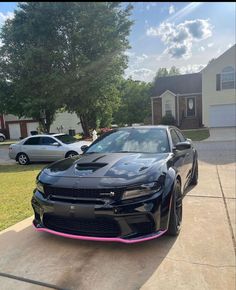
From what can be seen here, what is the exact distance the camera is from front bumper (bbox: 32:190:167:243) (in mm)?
3289

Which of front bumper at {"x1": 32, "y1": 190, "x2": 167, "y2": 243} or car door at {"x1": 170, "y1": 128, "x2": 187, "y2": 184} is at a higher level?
car door at {"x1": 170, "y1": 128, "x2": 187, "y2": 184}

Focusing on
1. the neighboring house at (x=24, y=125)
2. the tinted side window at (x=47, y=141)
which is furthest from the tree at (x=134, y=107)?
the tinted side window at (x=47, y=141)

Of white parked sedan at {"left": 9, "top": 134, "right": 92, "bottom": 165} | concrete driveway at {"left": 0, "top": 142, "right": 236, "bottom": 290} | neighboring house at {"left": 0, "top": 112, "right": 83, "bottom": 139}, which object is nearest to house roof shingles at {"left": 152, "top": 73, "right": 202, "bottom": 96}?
neighboring house at {"left": 0, "top": 112, "right": 83, "bottom": 139}

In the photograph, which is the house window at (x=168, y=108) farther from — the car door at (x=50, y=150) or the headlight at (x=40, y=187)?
the headlight at (x=40, y=187)

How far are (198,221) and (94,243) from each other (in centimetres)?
173

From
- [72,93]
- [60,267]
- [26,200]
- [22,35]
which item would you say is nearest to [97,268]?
[60,267]

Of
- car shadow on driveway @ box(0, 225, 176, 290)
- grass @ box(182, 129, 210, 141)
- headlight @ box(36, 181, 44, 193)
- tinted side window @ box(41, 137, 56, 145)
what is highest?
headlight @ box(36, 181, 44, 193)

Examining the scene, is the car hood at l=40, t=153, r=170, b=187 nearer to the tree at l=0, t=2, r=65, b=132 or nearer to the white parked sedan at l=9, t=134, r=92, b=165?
the white parked sedan at l=9, t=134, r=92, b=165

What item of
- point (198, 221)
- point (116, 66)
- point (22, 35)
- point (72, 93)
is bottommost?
point (198, 221)

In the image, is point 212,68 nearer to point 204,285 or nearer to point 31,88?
point 31,88

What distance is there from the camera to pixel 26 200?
6.02 metres

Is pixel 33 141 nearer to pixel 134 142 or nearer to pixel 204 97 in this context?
pixel 134 142

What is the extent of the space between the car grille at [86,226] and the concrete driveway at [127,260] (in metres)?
0.29

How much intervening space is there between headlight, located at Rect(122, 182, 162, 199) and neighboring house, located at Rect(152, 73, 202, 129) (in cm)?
2727
